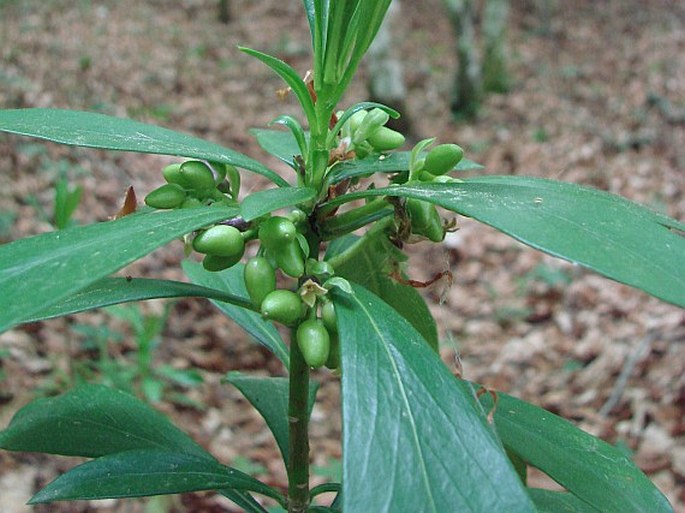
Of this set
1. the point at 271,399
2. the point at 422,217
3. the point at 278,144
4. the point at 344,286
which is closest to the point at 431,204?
the point at 422,217

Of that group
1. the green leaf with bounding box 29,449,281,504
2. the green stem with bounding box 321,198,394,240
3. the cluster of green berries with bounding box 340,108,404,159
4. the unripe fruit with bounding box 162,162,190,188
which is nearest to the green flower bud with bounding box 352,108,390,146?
the cluster of green berries with bounding box 340,108,404,159

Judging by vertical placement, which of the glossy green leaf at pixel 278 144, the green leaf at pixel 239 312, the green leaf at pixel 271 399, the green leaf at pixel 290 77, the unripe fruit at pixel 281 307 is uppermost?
the green leaf at pixel 290 77

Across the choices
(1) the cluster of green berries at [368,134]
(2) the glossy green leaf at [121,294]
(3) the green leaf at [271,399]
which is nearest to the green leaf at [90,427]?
(3) the green leaf at [271,399]

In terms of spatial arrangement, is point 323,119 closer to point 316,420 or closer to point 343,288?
point 343,288

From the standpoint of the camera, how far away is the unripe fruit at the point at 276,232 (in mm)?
738

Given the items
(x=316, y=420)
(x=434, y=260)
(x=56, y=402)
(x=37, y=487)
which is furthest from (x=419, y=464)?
(x=434, y=260)

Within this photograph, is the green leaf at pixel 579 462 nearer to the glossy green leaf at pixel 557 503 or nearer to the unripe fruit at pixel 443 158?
the glossy green leaf at pixel 557 503

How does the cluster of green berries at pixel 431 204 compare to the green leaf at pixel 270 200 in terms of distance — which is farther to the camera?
the cluster of green berries at pixel 431 204

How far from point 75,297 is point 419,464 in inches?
16.7

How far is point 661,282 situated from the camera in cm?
58

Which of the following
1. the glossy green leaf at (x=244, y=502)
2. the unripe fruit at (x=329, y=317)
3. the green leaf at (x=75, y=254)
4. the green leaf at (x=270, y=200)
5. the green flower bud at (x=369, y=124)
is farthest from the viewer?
the glossy green leaf at (x=244, y=502)

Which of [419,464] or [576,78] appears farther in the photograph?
[576,78]

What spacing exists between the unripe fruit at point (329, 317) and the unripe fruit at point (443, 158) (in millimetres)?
191

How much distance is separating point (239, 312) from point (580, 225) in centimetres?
62
